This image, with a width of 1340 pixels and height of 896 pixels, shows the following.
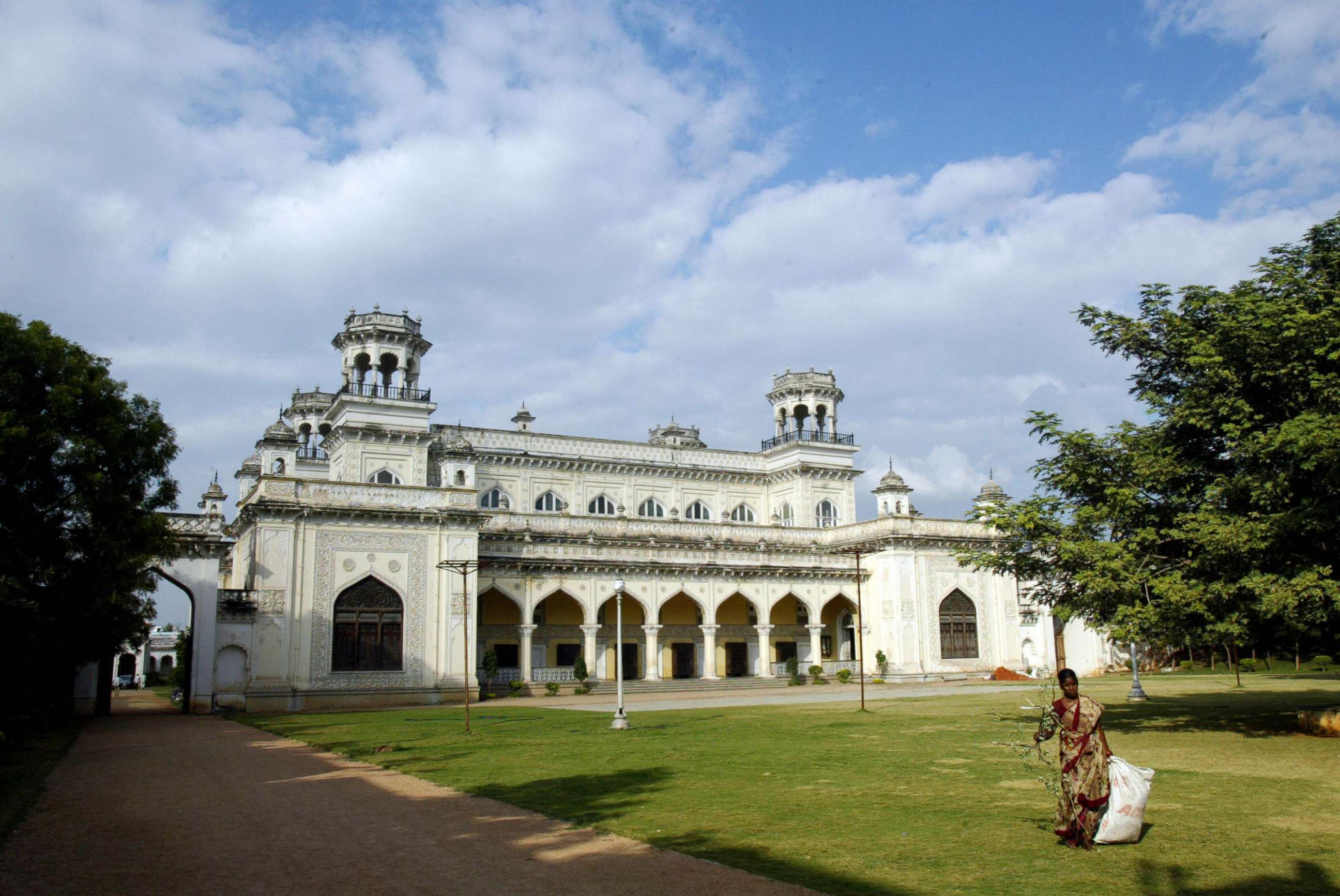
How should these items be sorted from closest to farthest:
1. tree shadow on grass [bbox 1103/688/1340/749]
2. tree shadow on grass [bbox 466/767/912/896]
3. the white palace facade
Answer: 1. tree shadow on grass [bbox 466/767/912/896]
2. tree shadow on grass [bbox 1103/688/1340/749]
3. the white palace facade

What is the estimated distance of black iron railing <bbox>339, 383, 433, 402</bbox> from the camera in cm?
4384

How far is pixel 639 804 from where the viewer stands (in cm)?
1250

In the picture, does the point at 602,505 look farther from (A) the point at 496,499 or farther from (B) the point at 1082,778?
(B) the point at 1082,778

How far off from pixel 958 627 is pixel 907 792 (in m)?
38.5

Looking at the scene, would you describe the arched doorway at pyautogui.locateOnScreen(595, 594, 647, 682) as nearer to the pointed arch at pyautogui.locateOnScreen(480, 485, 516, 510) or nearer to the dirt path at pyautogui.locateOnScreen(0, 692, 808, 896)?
the pointed arch at pyautogui.locateOnScreen(480, 485, 516, 510)

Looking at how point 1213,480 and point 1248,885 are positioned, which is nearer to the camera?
point 1248,885

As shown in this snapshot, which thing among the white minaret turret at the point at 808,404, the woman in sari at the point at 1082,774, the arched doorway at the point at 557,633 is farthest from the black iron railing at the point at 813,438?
the woman in sari at the point at 1082,774

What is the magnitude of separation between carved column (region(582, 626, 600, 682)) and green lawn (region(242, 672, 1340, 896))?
17.1 meters

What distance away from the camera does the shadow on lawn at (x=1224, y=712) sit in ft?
65.5

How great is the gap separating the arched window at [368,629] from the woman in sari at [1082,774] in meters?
30.9

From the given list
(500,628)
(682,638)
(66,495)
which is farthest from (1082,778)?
(682,638)

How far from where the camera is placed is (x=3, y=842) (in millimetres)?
11109

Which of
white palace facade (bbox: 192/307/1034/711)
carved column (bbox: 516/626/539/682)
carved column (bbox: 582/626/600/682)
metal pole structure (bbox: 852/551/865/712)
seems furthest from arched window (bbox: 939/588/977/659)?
carved column (bbox: 516/626/539/682)

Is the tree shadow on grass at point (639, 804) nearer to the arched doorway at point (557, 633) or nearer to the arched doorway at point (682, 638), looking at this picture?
the arched doorway at point (557, 633)
